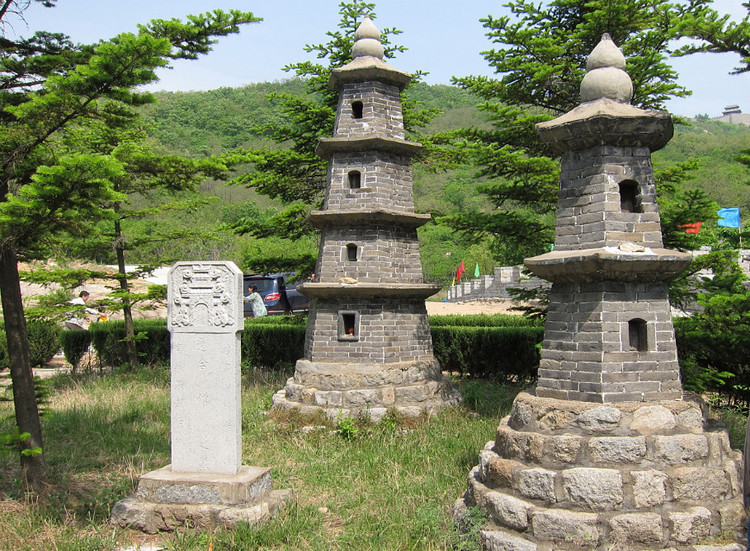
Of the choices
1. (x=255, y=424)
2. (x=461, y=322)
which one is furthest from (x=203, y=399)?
(x=461, y=322)

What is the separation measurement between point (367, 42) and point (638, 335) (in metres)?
8.41

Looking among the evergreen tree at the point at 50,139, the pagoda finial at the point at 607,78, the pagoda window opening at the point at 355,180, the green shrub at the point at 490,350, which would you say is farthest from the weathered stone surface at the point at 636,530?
the green shrub at the point at 490,350

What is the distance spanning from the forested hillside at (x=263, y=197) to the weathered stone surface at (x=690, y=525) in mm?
9749

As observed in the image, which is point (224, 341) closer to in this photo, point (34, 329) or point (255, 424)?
point (255, 424)

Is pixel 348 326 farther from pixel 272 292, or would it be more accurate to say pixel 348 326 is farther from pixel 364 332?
pixel 272 292

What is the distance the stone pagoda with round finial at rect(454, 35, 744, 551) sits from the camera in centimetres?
554

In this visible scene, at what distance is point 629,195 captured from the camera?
6609 millimetres

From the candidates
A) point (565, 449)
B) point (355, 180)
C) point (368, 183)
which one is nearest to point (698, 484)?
point (565, 449)

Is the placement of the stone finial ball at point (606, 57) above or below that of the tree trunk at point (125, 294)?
above

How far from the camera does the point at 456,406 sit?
11961 mm

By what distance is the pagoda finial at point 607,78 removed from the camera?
6441mm

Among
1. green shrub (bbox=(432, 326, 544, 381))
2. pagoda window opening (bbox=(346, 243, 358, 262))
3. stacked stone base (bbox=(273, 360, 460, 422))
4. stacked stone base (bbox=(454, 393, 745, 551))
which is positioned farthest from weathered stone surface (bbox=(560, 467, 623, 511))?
green shrub (bbox=(432, 326, 544, 381))

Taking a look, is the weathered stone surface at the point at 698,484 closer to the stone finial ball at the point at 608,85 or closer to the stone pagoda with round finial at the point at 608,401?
the stone pagoda with round finial at the point at 608,401

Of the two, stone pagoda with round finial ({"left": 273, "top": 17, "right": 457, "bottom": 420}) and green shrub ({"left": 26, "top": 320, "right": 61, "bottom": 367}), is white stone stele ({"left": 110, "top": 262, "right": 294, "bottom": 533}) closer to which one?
stone pagoda with round finial ({"left": 273, "top": 17, "right": 457, "bottom": 420})
